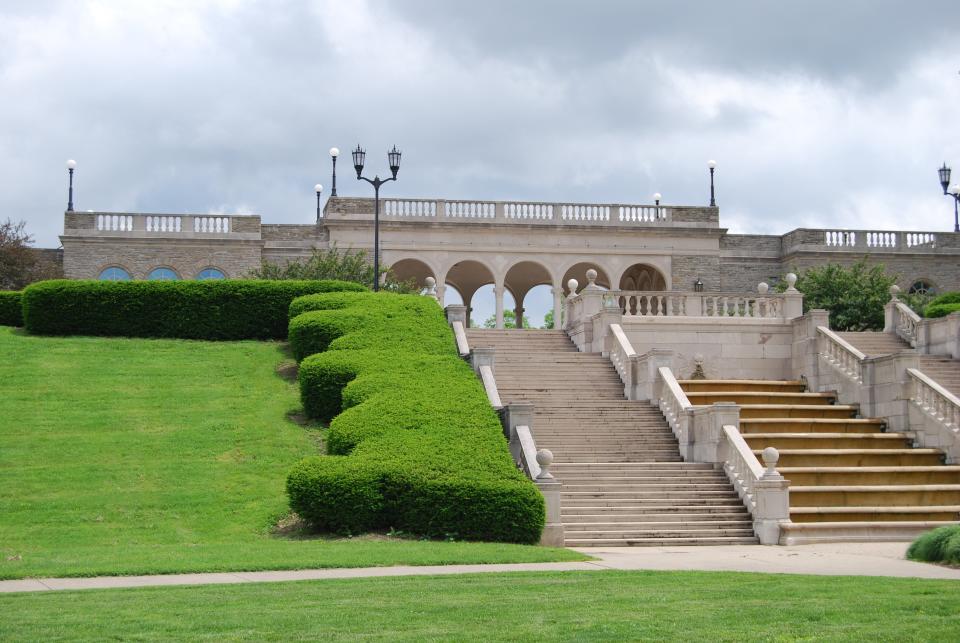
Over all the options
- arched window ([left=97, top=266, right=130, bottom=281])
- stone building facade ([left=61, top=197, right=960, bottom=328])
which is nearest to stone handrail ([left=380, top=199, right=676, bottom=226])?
stone building facade ([left=61, top=197, right=960, bottom=328])

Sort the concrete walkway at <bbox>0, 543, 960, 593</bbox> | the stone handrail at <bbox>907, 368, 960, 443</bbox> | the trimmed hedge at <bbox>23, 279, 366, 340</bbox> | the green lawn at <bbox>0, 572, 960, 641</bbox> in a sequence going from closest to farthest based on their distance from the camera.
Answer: the green lawn at <bbox>0, 572, 960, 641</bbox>
the concrete walkway at <bbox>0, 543, 960, 593</bbox>
the stone handrail at <bbox>907, 368, 960, 443</bbox>
the trimmed hedge at <bbox>23, 279, 366, 340</bbox>

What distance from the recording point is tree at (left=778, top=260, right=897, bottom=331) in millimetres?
39844

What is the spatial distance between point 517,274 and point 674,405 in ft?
84.0

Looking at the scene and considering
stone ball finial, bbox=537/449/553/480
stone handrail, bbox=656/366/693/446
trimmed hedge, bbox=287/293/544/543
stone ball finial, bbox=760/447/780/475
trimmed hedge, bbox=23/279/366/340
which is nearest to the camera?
trimmed hedge, bbox=287/293/544/543

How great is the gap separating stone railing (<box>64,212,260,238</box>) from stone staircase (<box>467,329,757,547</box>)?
19214 mm

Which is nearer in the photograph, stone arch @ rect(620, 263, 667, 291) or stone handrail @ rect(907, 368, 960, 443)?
stone handrail @ rect(907, 368, 960, 443)

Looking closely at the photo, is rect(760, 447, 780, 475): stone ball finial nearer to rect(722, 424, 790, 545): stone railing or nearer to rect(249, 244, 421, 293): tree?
rect(722, 424, 790, 545): stone railing

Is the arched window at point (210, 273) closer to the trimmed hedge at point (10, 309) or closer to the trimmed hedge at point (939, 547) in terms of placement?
the trimmed hedge at point (10, 309)

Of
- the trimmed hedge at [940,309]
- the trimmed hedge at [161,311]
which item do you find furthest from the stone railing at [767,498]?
the trimmed hedge at [940,309]

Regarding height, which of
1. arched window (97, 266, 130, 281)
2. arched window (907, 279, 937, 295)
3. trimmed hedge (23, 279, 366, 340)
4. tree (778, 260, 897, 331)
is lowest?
trimmed hedge (23, 279, 366, 340)

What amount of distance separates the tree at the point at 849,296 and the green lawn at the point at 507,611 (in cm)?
2850

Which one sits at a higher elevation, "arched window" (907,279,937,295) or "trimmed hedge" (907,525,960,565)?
"arched window" (907,279,937,295)

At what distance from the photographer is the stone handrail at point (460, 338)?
26.4 m

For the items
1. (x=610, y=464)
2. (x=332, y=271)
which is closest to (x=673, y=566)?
(x=610, y=464)
